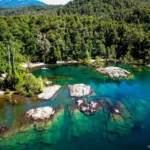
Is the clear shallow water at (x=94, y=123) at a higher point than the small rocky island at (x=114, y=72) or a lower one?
lower

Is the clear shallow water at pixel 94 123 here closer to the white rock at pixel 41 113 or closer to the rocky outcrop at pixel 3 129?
the rocky outcrop at pixel 3 129

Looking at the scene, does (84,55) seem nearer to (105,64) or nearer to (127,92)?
(105,64)

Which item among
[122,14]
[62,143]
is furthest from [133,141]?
[122,14]

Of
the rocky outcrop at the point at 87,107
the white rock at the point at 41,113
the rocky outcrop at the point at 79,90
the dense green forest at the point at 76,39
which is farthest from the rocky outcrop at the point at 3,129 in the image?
the dense green forest at the point at 76,39

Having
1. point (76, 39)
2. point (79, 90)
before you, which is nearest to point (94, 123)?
point (79, 90)

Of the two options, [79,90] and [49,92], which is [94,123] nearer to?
[79,90]

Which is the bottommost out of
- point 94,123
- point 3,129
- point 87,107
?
point 94,123

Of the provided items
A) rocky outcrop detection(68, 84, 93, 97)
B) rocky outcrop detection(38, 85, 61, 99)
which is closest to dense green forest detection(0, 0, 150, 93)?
rocky outcrop detection(38, 85, 61, 99)
